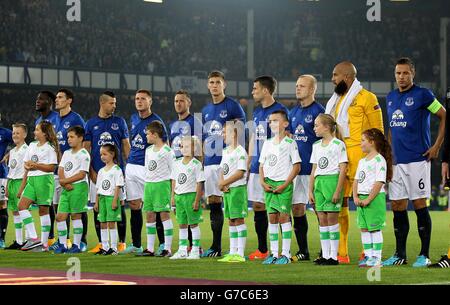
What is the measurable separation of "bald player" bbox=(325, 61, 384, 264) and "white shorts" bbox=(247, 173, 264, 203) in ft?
4.34

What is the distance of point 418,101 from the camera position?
38.2 ft

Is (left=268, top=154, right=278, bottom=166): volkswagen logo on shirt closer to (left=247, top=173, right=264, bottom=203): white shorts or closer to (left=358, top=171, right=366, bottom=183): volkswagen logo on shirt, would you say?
(left=247, top=173, right=264, bottom=203): white shorts

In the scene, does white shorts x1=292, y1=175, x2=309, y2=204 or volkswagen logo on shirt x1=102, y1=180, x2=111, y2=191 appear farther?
volkswagen logo on shirt x1=102, y1=180, x2=111, y2=191

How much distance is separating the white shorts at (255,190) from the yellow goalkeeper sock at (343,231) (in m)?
1.31

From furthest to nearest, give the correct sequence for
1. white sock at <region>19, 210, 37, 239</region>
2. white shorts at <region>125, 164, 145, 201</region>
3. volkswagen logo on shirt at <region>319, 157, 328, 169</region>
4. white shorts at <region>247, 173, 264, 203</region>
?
white sock at <region>19, 210, 37, 239</region> < white shorts at <region>125, 164, 145, 201</region> < white shorts at <region>247, 173, 264, 203</region> < volkswagen logo on shirt at <region>319, 157, 328, 169</region>

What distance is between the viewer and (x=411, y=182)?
37.8 feet

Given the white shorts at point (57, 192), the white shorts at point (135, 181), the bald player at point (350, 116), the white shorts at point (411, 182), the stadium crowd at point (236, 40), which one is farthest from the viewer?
the stadium crowd at point (236, 40)

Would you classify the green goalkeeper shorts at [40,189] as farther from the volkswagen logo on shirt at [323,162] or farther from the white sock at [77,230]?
the volkswagen logo on shirt at [323,162]

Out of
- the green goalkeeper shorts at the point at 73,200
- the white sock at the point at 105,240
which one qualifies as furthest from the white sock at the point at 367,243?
the green goalkeeper shorts at the point at 73,200

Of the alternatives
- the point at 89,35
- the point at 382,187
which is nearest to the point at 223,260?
the point at 382,187

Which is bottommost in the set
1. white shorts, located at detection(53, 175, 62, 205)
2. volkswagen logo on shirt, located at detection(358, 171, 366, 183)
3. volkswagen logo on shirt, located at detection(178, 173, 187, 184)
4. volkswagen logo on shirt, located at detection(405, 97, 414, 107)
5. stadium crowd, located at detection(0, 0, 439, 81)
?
white shorts, located at detection(53, 175, 62, 205)

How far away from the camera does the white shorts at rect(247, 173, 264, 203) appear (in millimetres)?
13023

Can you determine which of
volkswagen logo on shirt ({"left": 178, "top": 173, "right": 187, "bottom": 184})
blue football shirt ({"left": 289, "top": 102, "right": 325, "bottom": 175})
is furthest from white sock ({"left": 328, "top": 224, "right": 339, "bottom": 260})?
volkswagen logo on shirt ({"left": 178, "top": 173, "right": 187, "bottom": 184})

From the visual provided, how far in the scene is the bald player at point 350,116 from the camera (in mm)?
11930
